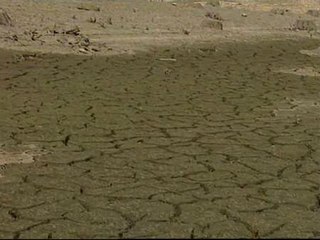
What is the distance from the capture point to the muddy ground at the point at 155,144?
13.9 feet

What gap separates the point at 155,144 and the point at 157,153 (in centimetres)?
35

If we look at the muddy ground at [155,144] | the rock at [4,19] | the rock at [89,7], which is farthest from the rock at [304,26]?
the rock at [4,19]

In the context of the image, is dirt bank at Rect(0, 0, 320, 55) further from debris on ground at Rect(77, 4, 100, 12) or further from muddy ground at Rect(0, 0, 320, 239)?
muddy ground at Rect(0, 0, 320, 239)

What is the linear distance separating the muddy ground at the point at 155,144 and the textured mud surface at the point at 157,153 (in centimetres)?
1

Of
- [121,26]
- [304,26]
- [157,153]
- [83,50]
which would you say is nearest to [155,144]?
[157,153]

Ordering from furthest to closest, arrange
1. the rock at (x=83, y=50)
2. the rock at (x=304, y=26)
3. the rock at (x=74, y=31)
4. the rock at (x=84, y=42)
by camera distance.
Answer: the rock at (x=304, y=26), the rock at (x=74, y=31), the rock at (x=84, y=42), the rock at (x=83, y=50)

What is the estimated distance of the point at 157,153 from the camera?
5.89m

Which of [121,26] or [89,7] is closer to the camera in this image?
[121,26]

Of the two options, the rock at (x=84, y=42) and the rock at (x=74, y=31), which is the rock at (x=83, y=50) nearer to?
the rock at (x=84, y=42)

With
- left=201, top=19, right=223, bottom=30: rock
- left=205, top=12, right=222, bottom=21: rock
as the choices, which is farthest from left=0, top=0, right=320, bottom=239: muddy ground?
left=205, top=12, right=222, bottom=21: rock

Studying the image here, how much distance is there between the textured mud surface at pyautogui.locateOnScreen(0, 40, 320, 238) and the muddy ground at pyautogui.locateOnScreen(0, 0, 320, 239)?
14 mm

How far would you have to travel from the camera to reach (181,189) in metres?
4.86

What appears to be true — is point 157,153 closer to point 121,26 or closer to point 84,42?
point 84,42

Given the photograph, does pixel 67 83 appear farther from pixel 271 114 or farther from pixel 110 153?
pixel 110 153
